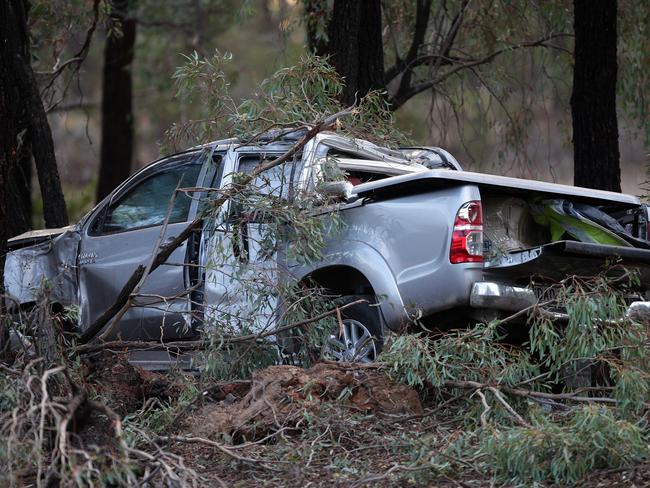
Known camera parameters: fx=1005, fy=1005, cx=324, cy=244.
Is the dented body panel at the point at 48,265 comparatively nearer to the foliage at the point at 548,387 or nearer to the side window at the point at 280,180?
the side window at the point at 280,180

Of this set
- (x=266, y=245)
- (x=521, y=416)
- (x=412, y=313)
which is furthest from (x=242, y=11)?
(x=521, y=416)

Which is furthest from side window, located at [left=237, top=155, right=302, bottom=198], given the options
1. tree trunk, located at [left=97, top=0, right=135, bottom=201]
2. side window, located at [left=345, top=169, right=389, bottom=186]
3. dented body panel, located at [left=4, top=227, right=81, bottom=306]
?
tree trunk, located at [left=97, top=0, right=135, bottom=201]

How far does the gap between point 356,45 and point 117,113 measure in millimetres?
8564

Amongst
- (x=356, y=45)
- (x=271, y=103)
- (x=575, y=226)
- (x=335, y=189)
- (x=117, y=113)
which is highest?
(x=356, y=45)

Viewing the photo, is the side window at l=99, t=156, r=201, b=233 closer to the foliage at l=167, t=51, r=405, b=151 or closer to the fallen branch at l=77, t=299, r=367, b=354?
the foliage at l=167, t=51, r=405, b=151

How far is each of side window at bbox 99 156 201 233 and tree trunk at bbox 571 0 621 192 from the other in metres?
4.87

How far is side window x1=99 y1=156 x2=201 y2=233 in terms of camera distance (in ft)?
26.0

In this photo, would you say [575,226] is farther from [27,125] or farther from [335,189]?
[27,125]

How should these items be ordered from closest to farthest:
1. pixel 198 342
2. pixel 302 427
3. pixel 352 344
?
pixel 302 427, pixel 198 342, pixel 352 344

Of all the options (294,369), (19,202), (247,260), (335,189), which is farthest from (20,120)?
(294,369)

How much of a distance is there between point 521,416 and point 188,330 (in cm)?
255

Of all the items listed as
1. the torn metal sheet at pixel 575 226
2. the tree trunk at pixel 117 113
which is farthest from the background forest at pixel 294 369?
the tree trunk at pixel 117 113

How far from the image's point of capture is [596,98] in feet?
35.8

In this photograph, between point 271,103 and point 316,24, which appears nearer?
point 271,103
